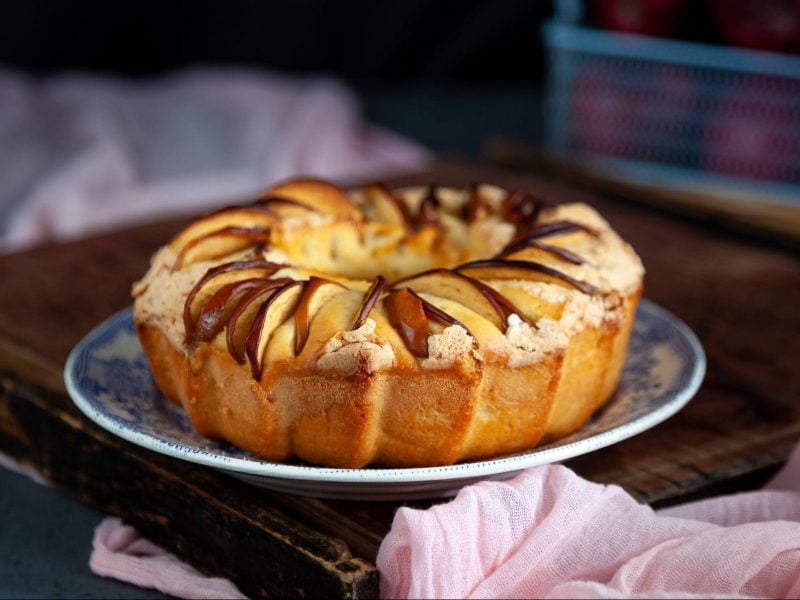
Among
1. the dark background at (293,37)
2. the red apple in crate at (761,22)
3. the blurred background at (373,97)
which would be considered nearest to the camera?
the red apple in crate at (761,22)

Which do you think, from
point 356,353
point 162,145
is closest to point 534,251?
point 356,353

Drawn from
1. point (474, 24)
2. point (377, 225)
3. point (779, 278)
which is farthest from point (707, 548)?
point (474, 24)

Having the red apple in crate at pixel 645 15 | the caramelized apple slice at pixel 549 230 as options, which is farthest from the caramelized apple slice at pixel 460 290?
the red apple in crate at pixel 645 15

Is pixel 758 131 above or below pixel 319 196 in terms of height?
below

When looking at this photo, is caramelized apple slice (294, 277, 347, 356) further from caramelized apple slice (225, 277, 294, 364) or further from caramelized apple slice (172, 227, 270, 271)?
caramelized apple slice (172, 227, 270, 271)

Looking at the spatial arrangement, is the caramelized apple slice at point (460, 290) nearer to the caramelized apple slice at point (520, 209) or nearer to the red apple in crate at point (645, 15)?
the caramelized apple slice at point (520, 209)

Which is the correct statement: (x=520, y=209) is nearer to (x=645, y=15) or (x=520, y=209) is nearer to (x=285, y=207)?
(x=285, y=207)
